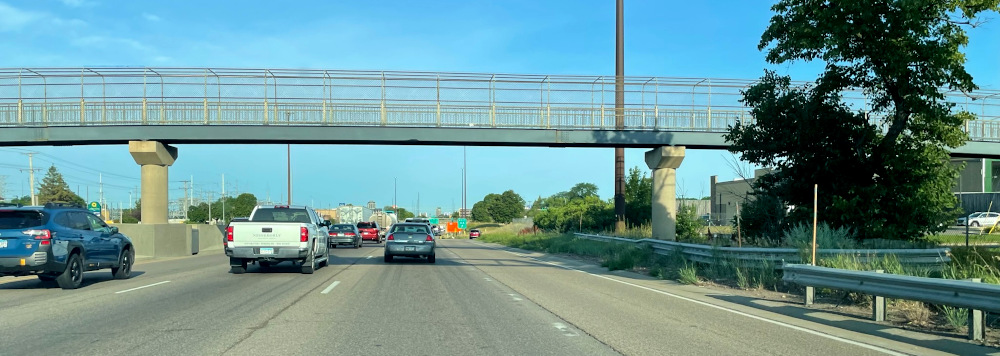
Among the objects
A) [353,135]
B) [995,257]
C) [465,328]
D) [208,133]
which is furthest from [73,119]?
[995,257]

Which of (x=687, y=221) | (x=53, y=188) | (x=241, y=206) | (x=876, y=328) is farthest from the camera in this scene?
(x=241, y=206)

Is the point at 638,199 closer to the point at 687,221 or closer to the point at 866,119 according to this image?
the point at 687,221

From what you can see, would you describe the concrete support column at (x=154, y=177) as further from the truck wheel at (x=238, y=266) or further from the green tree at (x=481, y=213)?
the green tree at (x=481, y=213)

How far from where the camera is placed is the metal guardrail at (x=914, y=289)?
8.46 m

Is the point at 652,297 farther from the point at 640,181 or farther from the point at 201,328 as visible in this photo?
the point at 640,181

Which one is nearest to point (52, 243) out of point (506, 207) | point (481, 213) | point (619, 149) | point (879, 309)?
point (879, 309)

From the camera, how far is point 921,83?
19.0 meters

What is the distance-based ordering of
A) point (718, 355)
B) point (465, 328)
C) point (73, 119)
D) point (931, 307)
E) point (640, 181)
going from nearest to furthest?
point (718, 355), point (465, 328), point (931, 307), point (73, 119), point (640, 181)

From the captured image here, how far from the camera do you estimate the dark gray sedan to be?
25.0 metres

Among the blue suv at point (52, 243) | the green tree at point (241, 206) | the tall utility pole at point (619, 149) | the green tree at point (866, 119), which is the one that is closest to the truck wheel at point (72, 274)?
the blue suv at point (52, 243)

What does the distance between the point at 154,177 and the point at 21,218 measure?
55.5 ft

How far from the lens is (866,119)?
2206cm

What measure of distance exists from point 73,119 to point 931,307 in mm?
30946

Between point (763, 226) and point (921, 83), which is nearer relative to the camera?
point (921, 83)
